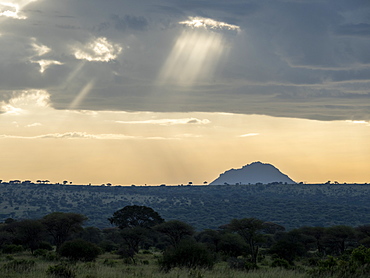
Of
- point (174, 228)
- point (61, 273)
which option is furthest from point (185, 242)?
point (174, 228)

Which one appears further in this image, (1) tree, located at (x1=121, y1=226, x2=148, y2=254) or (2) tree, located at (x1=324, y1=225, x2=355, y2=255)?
(2) tree, located at (x1=324, y1=225, x2=355, y2=255)

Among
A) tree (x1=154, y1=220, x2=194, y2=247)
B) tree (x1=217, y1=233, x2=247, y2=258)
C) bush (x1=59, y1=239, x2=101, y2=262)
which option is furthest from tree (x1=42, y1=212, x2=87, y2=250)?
tree (x1=217, y1=233, x2=247, y2=258)

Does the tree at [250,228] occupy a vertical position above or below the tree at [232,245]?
above

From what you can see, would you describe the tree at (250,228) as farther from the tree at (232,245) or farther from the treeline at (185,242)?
the tree at (232,245)

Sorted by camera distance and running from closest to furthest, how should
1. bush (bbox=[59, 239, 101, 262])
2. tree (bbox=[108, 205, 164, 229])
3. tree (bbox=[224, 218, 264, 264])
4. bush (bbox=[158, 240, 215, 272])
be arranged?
1. bush (bbox=[158, 240, 215, 272])
2. bush (bbox=[59, 239, 101, 262])
3. tree (bbox=[224, 218, 264, 264])
4. tree (bbox=[108, 205, 164, 229])

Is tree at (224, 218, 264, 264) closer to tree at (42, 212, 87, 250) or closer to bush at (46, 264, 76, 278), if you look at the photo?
tree at (42, 212, 87, 250)

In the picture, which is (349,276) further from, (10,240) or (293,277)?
(10,240)

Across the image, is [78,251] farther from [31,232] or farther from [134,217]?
[134,217]

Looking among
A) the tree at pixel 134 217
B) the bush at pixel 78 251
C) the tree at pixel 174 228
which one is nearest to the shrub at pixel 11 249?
the bush at pixel 78 251

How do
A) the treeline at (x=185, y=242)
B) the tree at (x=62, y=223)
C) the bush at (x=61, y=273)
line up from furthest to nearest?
the tree at (x=62, y=223) < the treeline at (x=185, y=242) < the bush at (x=61, y=273)

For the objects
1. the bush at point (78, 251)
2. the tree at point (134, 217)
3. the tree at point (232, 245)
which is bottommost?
the tree at point (232, 245)

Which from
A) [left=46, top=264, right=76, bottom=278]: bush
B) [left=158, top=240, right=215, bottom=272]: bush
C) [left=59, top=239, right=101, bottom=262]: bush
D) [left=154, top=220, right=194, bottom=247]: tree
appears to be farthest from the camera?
[left=154, top=220, right=194, bottom=247]: tree

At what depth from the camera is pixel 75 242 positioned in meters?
56.3

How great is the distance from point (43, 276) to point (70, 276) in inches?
70.3
